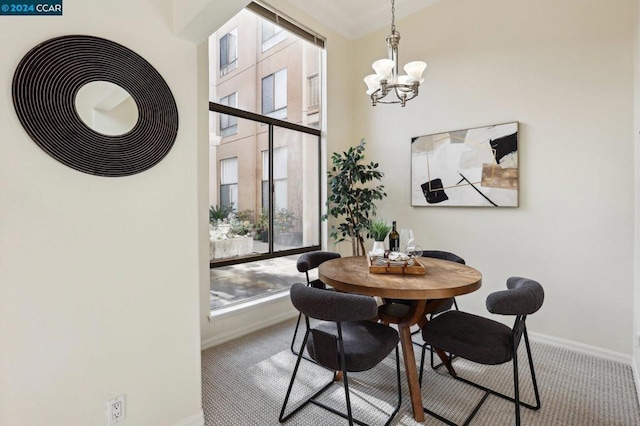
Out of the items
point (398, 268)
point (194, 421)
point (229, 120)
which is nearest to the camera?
point (194, 421)

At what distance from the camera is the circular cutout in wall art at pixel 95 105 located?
47.9 inches

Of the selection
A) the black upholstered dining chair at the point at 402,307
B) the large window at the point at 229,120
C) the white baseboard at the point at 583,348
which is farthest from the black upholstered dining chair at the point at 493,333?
the large window at the point at 229,120

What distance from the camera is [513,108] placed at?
3.00 m

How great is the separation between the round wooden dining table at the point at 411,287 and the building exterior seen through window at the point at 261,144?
1268 millimetres

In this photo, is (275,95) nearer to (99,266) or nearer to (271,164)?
(271,164)

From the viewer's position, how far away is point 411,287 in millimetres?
1737

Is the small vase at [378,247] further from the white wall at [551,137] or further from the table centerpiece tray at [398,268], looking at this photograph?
the white wall at [551,137]

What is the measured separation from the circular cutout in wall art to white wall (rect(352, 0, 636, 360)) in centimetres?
291

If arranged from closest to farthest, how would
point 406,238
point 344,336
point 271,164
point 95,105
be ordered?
point 95,105, point 344,336, point 406,238, point 271,164

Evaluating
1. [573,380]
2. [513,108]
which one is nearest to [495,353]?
[573,380]

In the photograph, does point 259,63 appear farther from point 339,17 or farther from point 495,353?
point 495,353

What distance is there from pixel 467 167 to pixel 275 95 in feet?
7.29

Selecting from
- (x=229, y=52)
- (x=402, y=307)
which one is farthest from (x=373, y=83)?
(x=402, y=307)

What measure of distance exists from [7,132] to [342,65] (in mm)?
3710
